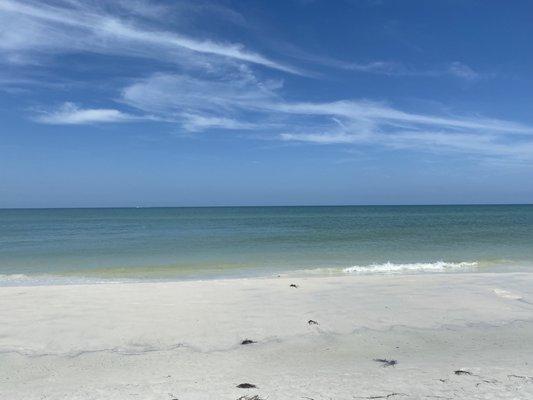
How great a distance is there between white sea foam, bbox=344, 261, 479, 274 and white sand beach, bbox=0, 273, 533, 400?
5554mm

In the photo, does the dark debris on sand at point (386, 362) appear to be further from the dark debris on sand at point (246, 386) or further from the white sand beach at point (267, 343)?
the dark debris on sand at point (246, 386)

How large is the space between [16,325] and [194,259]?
1344 centimetres

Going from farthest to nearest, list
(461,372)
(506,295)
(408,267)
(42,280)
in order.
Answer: (408,267) → (42,280) → (506,295) → (461,372)

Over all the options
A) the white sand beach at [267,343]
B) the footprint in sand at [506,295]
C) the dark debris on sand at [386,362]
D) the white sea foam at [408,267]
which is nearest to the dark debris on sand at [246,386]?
the white sand beach at [267,343]

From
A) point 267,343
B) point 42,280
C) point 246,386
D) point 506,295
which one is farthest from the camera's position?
point 42,280

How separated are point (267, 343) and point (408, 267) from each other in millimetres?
12431

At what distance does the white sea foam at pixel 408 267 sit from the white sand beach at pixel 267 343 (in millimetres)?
5554

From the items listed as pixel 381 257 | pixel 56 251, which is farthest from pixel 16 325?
pixel 56 251

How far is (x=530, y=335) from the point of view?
788 centimetres

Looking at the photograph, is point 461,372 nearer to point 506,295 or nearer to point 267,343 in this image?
point 267,343

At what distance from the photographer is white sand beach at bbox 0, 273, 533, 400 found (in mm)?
5707

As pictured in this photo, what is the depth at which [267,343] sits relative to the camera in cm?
745

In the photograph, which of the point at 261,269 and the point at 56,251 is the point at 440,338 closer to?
the point at 261,269

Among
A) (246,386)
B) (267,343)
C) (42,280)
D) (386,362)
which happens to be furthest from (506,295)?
(42,280)
